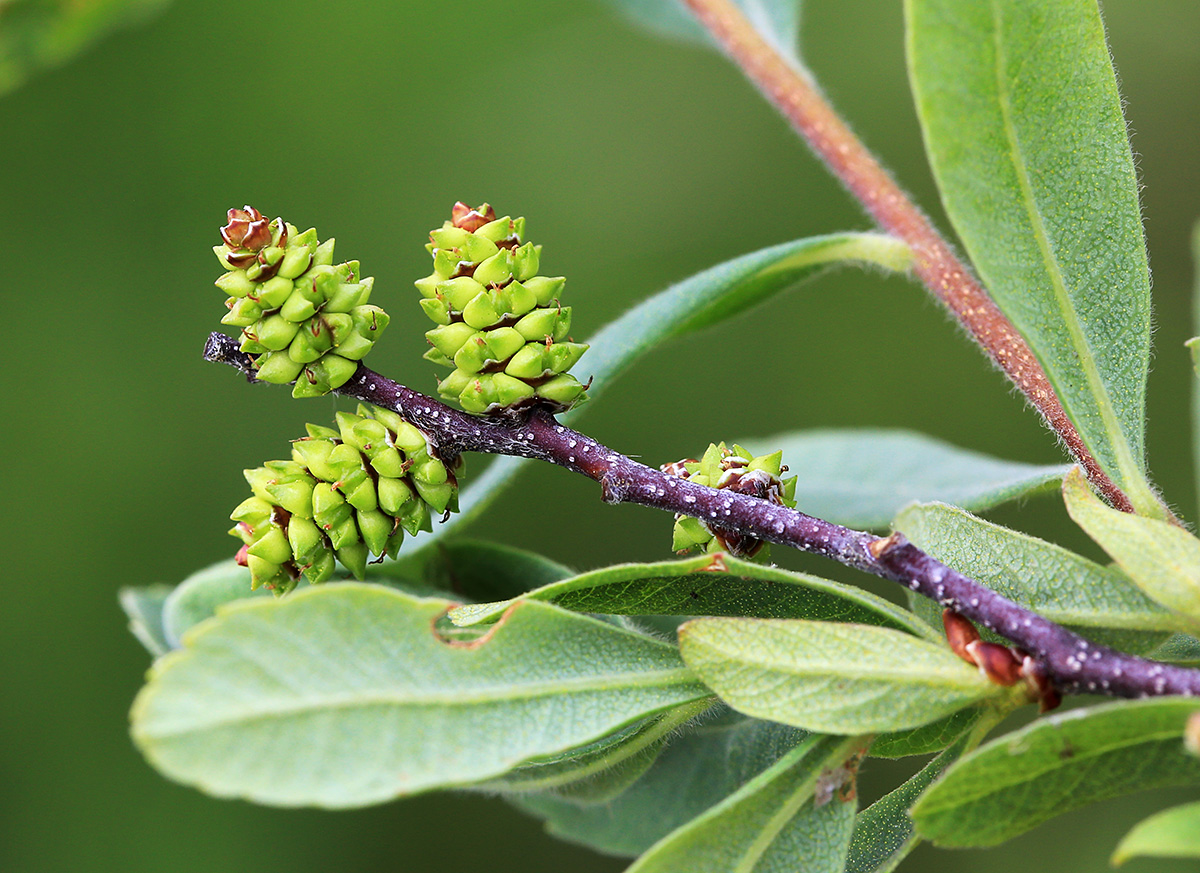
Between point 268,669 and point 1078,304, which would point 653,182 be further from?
point 268,669

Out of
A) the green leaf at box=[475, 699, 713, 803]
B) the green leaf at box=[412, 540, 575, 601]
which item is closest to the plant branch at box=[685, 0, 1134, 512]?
the green leaf at box=[475, 699, 713, 803]

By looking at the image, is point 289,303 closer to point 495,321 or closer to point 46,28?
point 495,321

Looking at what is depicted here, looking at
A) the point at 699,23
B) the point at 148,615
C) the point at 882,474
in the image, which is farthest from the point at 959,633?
the point at 699,23

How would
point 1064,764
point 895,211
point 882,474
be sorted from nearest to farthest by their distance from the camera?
point 1064,764 < point 895,211 < point 882,474

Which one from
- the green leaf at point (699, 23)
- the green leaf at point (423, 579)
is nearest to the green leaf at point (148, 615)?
the green leaf at point (423, 579)

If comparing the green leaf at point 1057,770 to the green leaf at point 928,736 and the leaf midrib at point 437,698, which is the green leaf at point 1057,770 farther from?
the leaf midrib at point 437,698

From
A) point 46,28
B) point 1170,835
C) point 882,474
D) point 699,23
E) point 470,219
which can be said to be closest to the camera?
point 1170,835

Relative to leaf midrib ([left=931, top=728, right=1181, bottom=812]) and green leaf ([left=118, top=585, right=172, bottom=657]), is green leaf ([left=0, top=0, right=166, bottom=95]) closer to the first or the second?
green leaf ([left=118, top=585, right=172, bottom=657])
